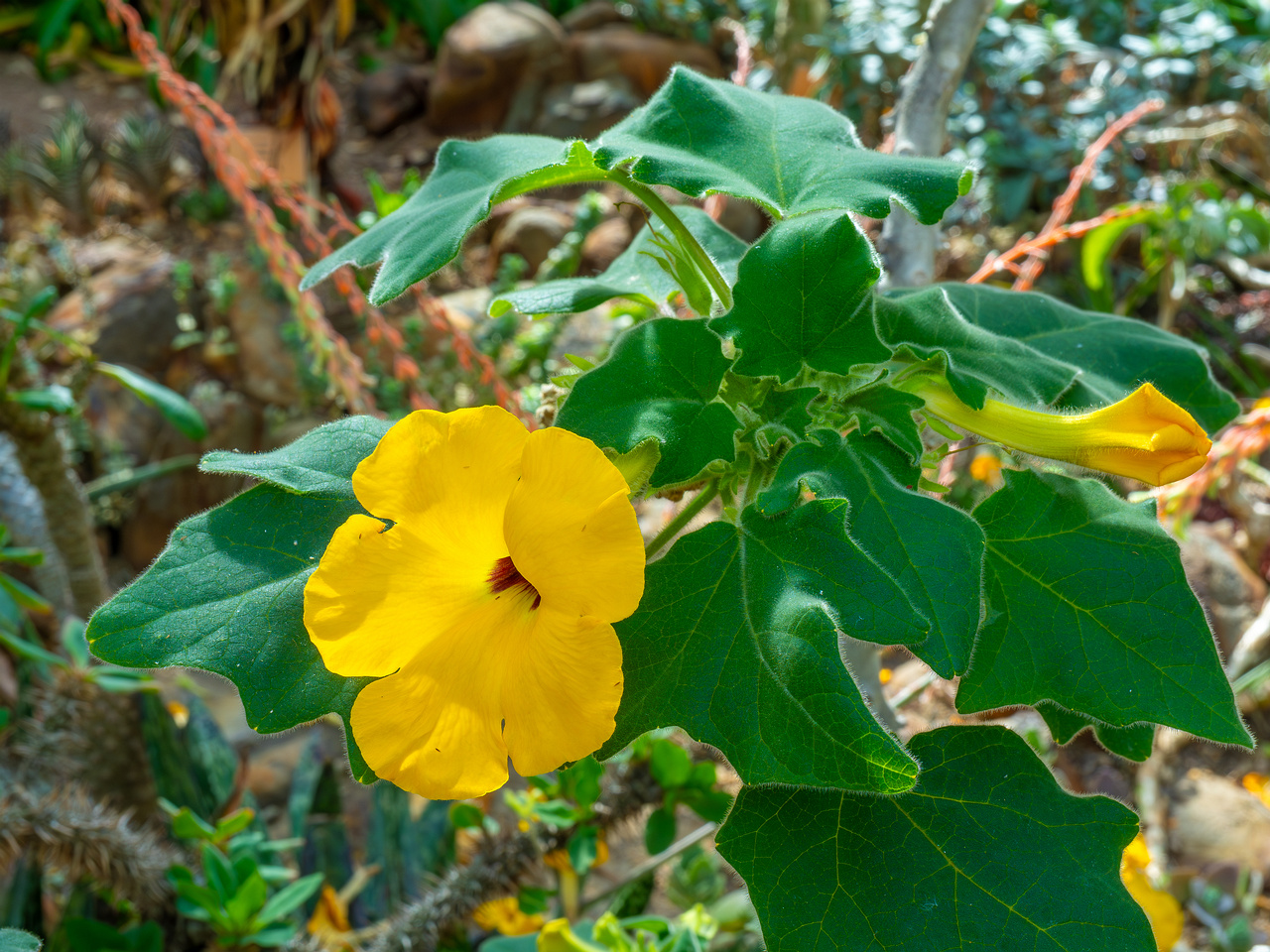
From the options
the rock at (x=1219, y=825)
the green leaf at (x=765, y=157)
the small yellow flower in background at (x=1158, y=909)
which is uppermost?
the green leaf at (x=765, y=157)

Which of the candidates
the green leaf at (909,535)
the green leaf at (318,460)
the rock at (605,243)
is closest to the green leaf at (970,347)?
the green leaf at (909,535)

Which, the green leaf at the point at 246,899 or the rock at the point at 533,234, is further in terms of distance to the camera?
the rock at the point at 533,234

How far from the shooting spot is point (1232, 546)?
309 cm

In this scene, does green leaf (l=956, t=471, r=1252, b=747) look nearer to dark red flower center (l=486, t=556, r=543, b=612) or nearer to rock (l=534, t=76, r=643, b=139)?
dark red flower center (l=486, t=556, r=543, b=612)

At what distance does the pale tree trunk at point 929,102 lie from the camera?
1083mm

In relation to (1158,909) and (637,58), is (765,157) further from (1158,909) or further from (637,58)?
(637,58)

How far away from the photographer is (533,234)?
14.7ft

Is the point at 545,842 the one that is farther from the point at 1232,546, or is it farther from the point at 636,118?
the point at 1232,546

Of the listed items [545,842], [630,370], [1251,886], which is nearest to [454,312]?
[545,842]

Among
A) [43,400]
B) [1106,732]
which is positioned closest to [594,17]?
[43,400]

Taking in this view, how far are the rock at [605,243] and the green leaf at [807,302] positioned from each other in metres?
3.74

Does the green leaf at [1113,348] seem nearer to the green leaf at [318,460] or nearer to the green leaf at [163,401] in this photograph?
the green leaf at [318,460]

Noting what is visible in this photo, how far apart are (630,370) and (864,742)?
0.83ft

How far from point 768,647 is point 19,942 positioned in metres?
0.48
